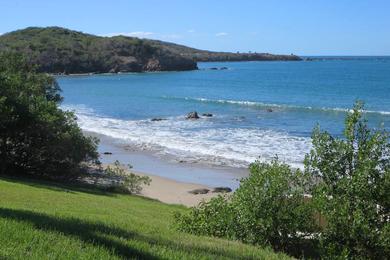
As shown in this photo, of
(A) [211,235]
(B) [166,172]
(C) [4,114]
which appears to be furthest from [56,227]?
(B) [166,172]

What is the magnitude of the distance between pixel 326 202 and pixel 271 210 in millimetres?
929

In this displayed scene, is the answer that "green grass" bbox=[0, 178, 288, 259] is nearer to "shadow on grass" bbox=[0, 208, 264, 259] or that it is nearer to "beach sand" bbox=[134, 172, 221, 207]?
"shadow on grass" bbox=[0, 208, 264, 259]

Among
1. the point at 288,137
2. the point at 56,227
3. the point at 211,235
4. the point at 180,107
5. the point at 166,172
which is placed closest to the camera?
the point at 56,227

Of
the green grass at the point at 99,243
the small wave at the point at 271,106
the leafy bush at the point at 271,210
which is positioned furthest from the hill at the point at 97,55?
the green grass at the point at 99,243

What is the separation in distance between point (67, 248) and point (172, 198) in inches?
666

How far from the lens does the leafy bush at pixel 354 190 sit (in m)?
8.58

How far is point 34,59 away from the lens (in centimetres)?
14488

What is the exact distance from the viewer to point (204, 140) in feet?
130

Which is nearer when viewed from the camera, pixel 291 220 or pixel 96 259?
pixel 96 259

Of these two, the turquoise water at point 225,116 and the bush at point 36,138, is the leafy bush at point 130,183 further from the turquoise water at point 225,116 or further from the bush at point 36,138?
the turquoise water at point 225,116

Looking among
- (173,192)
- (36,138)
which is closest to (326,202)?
(173,192)

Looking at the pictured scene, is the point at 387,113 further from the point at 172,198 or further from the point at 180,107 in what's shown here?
the point at 172,198

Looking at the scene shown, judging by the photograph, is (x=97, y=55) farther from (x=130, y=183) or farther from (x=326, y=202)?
(x=326, y=202)

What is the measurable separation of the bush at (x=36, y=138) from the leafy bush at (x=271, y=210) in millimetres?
14623
